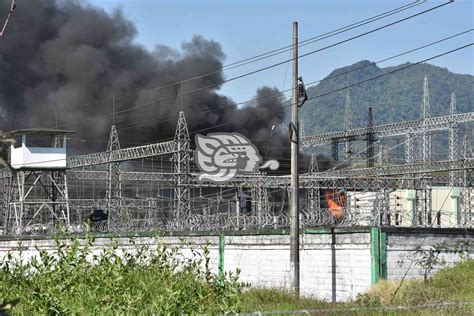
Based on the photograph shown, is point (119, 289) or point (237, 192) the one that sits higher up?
point (237, 192)

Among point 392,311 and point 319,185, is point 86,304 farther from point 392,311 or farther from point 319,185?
point 319,185

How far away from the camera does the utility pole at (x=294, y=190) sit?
66.8 ft

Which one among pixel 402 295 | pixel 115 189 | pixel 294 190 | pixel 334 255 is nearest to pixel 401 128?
pixel 115 189

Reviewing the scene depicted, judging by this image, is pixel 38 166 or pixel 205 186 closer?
pixel 38 166

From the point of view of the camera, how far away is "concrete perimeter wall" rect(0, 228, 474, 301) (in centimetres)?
1888

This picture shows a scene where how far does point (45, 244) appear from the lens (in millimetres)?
35094

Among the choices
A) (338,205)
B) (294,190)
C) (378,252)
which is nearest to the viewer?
(378,252)

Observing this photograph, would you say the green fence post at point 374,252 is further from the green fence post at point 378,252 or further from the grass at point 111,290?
the grass at point 111,290

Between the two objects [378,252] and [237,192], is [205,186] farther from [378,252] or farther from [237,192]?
[378,252]

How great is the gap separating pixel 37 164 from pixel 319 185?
23002mm

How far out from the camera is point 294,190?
21.6 m

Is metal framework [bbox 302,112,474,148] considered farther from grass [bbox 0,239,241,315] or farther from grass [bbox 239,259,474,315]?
grass [bbox 0,239,241,315]

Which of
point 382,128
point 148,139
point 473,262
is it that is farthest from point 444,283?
point 148,139

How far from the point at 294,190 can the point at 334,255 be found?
2383 mm
